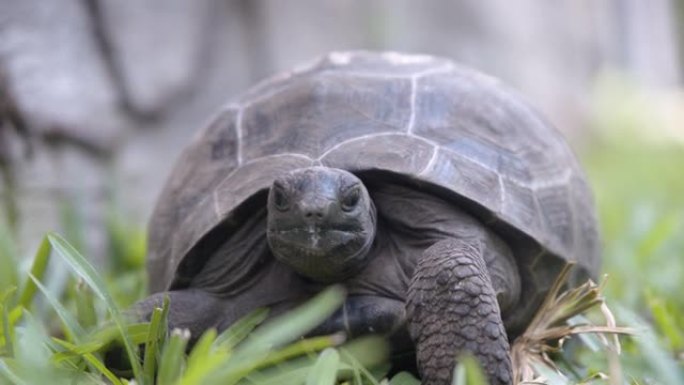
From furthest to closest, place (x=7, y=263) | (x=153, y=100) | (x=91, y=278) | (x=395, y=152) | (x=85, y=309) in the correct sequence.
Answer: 1. (x=153, y=100)
2. (x=7, y=263)
3. (x=85, y=309)
4. (x=395, y=152)
5. (x=91, y=278)

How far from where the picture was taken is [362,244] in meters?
2.29

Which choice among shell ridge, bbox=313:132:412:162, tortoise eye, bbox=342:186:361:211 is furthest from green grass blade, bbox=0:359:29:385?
shell ridge, bbox=313:132:412:162

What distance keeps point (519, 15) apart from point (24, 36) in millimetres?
6297

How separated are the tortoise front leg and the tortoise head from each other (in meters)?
0.17

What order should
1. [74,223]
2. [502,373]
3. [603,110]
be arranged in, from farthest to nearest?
[603,110] < [74,223] < [502,373]

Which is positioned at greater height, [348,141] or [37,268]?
[348,141]

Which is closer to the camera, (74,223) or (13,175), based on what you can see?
(74,223)

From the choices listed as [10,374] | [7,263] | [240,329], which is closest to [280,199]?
[240,329]

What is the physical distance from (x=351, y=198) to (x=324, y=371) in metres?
0.44

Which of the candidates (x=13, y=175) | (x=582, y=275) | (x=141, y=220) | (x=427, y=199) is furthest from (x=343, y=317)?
(x=141, y=220)

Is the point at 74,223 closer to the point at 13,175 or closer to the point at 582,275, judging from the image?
the point at 13,175

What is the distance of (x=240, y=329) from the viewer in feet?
7.52

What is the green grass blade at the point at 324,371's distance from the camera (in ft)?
6.21

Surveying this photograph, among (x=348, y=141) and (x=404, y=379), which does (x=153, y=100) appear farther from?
(x=404, y=379)
